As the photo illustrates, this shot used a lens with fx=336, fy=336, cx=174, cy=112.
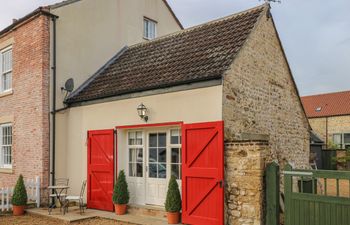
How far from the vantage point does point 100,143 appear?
36.0 ft

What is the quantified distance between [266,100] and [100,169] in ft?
18.8

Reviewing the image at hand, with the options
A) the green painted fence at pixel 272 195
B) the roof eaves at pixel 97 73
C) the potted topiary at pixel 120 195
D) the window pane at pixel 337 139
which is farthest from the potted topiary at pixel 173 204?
the window pane at pixel 337 139

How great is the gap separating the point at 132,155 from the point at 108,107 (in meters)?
1.75

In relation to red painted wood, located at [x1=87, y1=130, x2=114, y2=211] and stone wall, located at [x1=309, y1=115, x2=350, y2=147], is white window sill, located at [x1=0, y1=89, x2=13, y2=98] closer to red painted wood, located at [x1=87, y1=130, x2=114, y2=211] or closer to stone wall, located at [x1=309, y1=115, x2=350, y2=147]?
red painted wood, located at [x1=87, y1=130, x2=114, y2=211]

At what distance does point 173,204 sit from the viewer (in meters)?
8.57

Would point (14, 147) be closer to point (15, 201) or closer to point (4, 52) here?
point (15, 201)

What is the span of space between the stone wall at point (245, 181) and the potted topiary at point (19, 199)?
22.2 feet

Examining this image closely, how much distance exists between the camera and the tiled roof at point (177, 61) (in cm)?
898

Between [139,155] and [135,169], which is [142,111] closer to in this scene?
[139,155]

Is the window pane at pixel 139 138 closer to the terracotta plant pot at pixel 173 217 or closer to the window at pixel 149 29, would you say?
the terracotta plant pot at pixel 173 217

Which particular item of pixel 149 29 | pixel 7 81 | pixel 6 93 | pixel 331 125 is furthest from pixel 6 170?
pixel 331 125

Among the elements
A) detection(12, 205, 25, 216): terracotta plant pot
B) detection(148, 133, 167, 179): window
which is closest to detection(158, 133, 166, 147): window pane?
detection(148, 133, 167, 179): window

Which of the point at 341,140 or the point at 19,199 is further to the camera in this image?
the point at 341,140

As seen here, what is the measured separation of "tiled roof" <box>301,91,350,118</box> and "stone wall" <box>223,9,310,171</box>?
2173cm
